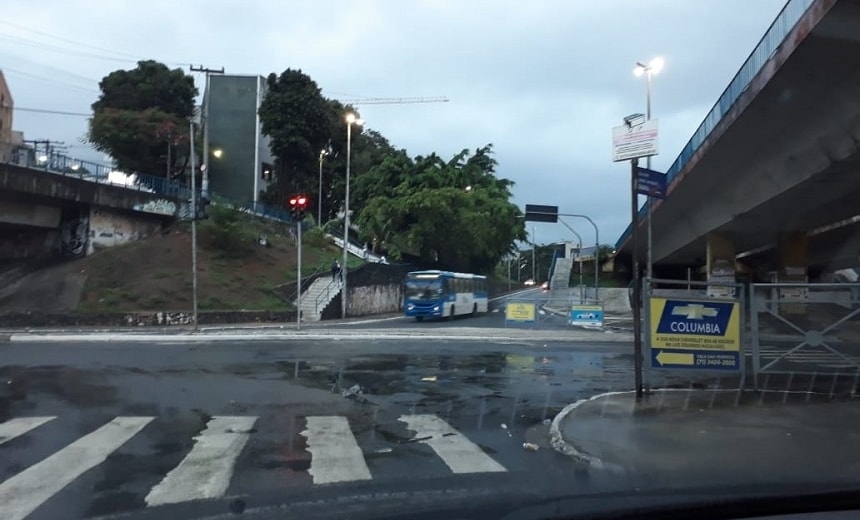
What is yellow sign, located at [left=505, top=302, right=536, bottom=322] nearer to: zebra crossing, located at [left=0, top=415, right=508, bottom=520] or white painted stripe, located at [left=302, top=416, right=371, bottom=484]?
zebra crossing, located at [left=0, top=415, right=508, bottom=520]

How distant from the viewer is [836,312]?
1427cm

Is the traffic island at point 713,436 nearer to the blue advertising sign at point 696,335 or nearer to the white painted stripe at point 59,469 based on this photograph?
the blue advertising sign at point 696,335

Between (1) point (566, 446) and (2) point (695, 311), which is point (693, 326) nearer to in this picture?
(2) point (695, 311)

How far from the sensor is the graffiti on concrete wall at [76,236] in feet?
134

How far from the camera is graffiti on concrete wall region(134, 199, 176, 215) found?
44.0 meters

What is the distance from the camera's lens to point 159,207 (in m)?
45.2

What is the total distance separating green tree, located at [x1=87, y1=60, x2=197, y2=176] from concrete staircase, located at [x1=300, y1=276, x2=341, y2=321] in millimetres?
19728

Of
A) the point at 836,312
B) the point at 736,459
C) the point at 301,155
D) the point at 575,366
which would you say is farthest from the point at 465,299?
the point at 736,459

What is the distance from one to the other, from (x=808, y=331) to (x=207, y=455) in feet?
34.2

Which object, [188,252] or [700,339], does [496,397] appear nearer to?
[700,339]

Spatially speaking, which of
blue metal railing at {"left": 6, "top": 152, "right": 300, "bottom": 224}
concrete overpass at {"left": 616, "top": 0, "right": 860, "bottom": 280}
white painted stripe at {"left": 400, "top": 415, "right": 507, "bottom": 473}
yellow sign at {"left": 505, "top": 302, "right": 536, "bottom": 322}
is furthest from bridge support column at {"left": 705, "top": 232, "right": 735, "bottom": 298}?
white painted stripe at {"left": 400, "top": 415, "right": 507, "bottom": 473}

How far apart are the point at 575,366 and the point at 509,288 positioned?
65.4 metres

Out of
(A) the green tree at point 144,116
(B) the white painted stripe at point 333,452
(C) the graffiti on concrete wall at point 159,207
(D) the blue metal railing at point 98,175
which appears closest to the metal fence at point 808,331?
(B) the white painted stripe at point 333,452

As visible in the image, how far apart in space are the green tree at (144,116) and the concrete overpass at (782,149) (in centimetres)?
3773
